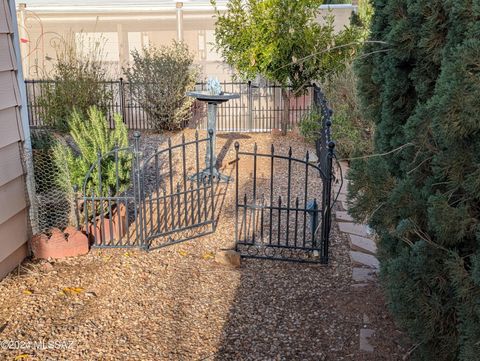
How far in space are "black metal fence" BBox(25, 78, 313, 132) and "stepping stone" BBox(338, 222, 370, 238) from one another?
5814 millimetres

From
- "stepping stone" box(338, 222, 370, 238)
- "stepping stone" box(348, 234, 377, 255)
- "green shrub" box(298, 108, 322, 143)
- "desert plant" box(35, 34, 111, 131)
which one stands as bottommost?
"stepping stone" box(348, 234, 377, 255)

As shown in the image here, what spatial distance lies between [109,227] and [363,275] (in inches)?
93.0

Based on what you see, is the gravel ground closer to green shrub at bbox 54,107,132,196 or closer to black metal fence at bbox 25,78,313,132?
green shrub at bbox 54,107,132,196

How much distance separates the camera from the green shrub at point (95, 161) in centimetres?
472

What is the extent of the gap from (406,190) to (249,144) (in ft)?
23.9

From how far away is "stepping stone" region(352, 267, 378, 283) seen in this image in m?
4.19

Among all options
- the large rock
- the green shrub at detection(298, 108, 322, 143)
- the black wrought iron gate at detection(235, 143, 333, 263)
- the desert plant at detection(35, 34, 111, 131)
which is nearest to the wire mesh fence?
the large rock

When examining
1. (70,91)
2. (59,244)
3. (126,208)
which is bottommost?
(59,244)

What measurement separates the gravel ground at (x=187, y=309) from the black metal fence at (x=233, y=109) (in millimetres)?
6940

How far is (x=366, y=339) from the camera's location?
3301 mm

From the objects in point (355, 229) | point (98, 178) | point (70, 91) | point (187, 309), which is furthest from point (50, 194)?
point (70, 91)

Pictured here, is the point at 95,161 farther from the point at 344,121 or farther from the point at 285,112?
the point at 285,112

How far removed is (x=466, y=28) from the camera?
202 cm

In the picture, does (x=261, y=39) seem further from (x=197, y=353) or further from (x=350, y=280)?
(x=197, y=353)
